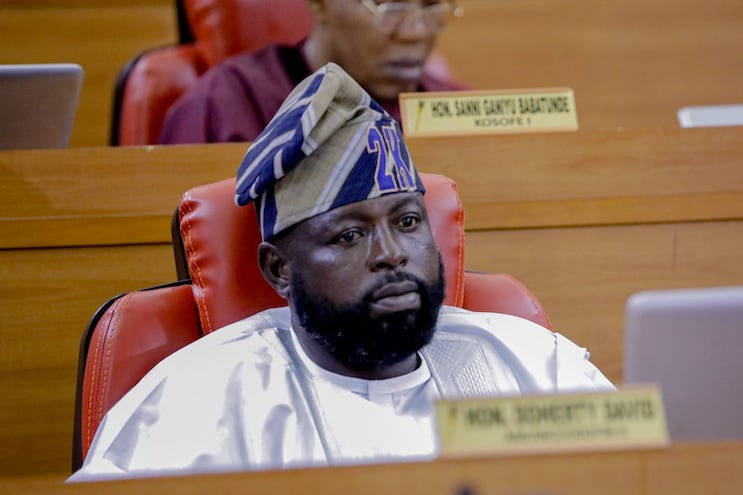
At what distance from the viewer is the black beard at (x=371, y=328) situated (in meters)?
1.39

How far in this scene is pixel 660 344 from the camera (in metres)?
0.92

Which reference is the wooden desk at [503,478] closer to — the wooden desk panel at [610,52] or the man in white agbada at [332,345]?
the man in white agbada at [332,345]

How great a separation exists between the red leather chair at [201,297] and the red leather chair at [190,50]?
0.97 metres

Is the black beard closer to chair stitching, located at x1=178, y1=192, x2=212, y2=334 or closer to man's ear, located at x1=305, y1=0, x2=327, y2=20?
chair stitching, located at x1=178, y1=192, x2=212, y2=334

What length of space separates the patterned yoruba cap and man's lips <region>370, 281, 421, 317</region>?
0.39ft

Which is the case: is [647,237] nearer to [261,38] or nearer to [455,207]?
[455,207]

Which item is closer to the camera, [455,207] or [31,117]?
[455,207]

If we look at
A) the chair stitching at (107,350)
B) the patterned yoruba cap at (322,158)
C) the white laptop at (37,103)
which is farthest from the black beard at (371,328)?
the white laptop at (37,103)

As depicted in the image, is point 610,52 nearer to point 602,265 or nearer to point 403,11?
point 403,11

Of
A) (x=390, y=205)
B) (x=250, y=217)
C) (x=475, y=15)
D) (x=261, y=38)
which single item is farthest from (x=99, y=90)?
(x=390, y=205)

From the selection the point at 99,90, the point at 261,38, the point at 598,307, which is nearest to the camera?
the point at 598,307

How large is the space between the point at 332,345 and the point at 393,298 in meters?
0.10

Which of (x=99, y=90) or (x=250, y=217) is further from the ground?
(x=250, y=217)

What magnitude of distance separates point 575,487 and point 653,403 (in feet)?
0.38
